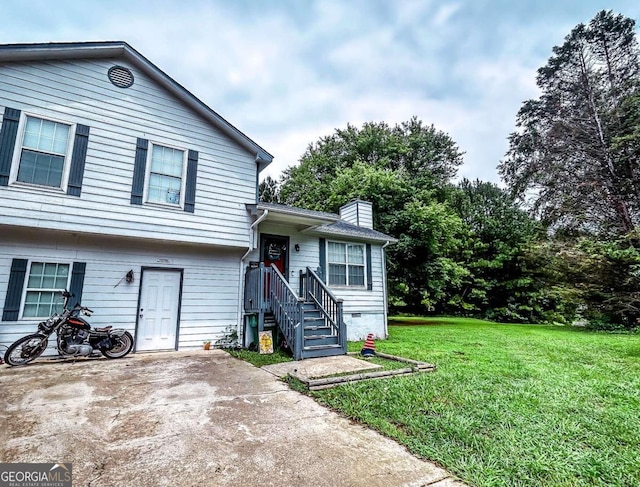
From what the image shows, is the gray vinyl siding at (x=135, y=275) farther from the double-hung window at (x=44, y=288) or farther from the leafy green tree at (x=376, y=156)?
the leafy green tree at (x=376, y=156)

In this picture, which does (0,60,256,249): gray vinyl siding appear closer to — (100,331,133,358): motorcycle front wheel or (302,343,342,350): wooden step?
(100,331,133,358): motorcycle front wheel

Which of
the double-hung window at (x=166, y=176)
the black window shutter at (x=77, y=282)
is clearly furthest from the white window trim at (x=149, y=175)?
the black window shutter at (x=77, y=282)

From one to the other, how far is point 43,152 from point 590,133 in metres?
22.3

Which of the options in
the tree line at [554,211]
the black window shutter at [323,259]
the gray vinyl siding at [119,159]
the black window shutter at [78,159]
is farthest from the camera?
the tree line at [554,211]

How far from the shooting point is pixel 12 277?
19.4 ft

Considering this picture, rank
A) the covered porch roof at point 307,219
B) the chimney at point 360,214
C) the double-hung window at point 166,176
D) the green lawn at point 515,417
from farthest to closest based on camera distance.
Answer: the chimney at point 360,214 < the covered porch roof at point 307,219 < the double-hung window at point 166,176 < the green lawn at point 515,417

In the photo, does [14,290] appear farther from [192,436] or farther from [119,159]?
[192,436]

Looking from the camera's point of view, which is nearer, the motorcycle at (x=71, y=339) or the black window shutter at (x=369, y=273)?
the motorcycle at (x=71, y=339)

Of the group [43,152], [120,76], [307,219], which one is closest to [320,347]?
[307,219]

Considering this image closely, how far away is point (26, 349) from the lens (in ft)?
18.0

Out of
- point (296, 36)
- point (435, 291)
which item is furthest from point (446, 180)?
point (296, 36)

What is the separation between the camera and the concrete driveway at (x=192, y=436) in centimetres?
218

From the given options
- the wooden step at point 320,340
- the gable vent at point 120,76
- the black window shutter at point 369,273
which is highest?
the gable vent at point 120,76

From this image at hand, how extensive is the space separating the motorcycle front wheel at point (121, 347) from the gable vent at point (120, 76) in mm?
5437
